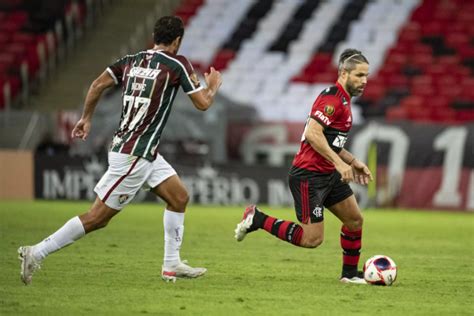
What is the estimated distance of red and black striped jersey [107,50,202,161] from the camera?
8547 millimetres

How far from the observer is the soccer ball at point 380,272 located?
8.99 meters

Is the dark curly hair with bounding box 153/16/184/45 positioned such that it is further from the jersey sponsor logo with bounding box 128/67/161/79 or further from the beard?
the beard

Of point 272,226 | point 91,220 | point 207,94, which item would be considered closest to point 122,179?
point 91,220

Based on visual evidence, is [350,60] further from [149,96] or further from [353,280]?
[353,280]

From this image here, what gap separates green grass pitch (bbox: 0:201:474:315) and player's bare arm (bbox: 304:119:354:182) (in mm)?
992

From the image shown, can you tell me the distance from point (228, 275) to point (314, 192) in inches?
44.3

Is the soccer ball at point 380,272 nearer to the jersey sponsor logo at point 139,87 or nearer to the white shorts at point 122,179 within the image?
the white shorts at point 122,179

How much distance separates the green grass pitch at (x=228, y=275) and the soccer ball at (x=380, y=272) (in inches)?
4.0

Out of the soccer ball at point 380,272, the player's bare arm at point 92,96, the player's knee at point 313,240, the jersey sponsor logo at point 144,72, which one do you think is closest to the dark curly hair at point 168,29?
the jersey sponsor logo at point 144,72

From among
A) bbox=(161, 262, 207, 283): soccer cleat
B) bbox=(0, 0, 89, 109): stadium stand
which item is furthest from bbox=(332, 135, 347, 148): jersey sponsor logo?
bbox=(0, 0, 89, 109): stadium stand

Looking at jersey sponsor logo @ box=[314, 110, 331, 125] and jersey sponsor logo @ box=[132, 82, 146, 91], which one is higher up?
jersey sponsor logo @ box=[132, 82, 146, 91]

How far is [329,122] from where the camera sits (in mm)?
8977

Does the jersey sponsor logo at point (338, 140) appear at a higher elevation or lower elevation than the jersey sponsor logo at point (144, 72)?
lower

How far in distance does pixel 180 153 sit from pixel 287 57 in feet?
22.2
